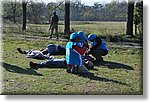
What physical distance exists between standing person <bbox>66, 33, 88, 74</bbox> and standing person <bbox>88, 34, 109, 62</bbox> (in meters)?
0.97

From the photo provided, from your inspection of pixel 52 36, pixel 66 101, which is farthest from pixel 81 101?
pixel 52 36

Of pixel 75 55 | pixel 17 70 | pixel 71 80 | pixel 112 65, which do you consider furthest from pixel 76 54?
pixel 112 65

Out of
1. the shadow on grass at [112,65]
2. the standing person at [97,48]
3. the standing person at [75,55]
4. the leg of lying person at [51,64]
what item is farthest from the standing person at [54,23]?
the standing person at [75,55]

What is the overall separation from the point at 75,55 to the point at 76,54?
0.03 meters

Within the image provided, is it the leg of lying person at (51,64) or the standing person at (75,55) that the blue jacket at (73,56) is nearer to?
the standing person at (75,55)

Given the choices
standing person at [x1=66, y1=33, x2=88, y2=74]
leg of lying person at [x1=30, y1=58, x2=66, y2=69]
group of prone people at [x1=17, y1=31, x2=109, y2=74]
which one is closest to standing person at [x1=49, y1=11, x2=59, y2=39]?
group of prone people at [x1=17, y1=31, x2=109, y2=74]

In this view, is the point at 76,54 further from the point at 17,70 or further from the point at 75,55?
the point at 17,70

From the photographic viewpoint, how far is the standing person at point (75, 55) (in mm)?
4656

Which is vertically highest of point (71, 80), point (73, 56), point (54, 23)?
point (54, 23)

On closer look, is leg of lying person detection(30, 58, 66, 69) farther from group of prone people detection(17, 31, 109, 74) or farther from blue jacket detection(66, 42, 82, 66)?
blue jacket detection(66, 42, 82, 66)

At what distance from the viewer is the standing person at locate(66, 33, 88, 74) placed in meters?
4.66

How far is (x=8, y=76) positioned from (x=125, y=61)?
230 centimetres

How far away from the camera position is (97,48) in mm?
5836

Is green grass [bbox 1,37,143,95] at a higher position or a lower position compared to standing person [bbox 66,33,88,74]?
lower
